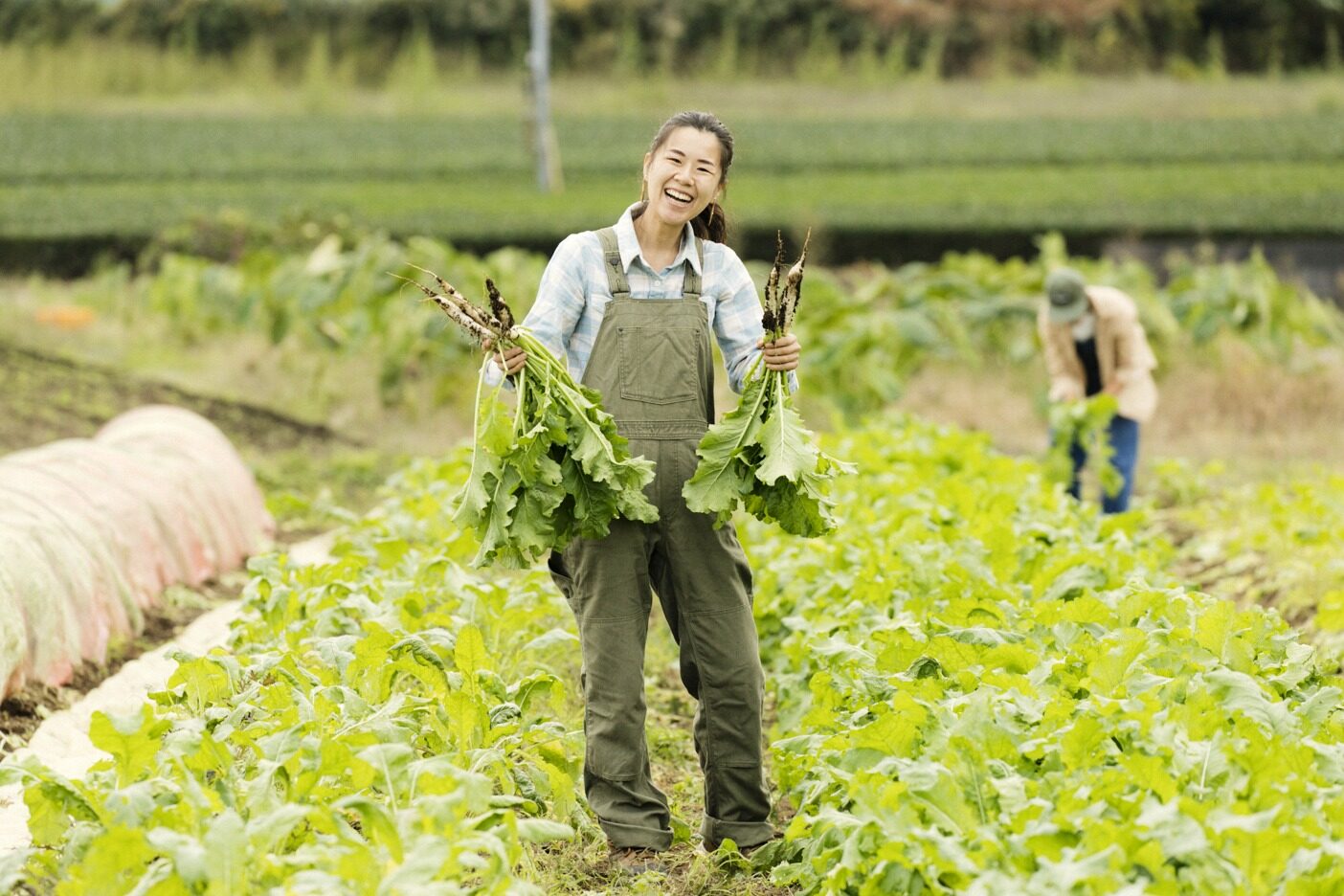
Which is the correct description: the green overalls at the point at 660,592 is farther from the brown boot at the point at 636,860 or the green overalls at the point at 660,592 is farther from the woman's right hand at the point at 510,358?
the woman's right hand at the point at 510,358

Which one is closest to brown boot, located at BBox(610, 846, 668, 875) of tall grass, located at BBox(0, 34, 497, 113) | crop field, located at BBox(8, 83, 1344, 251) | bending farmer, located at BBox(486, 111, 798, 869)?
bending farmer, located at BBox(486, 111, 798, 869)

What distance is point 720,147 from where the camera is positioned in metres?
3.94

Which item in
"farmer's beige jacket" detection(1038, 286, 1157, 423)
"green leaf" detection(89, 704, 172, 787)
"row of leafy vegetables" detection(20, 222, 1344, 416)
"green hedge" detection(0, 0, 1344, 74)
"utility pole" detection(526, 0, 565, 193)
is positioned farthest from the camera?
"green hedge" detection(0, 0, 1344, 74)

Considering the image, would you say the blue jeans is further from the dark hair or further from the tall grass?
the tall grass

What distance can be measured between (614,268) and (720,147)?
0.36m

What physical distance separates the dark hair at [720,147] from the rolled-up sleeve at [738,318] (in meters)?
0.07

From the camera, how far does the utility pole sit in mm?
22297

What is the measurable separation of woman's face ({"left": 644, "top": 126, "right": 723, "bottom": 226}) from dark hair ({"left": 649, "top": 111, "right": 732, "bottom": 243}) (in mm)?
19

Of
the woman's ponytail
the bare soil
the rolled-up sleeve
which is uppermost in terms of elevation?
the woman's ponytail

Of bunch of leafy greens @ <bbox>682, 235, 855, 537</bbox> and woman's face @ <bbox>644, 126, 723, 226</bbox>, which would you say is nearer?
bunch of leafy greens @ <bbox>682, 235, 855, 537</bbox>

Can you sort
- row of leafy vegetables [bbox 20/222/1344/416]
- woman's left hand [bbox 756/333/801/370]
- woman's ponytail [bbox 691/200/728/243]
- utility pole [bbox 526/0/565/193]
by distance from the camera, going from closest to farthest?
1. woman's left hand [bbox 756/333/801/370]
2. woman's ponytail [bbox 691/200/728/243]
3. row of leafy vegetables [bbox 20/222/1344/416]
4. utility pole [bbox 526/0/565/193]

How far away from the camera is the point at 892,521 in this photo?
5.62m

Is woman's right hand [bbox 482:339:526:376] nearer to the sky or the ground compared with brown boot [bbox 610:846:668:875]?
nearer to the sky

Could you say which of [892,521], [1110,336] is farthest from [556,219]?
[892,521]
